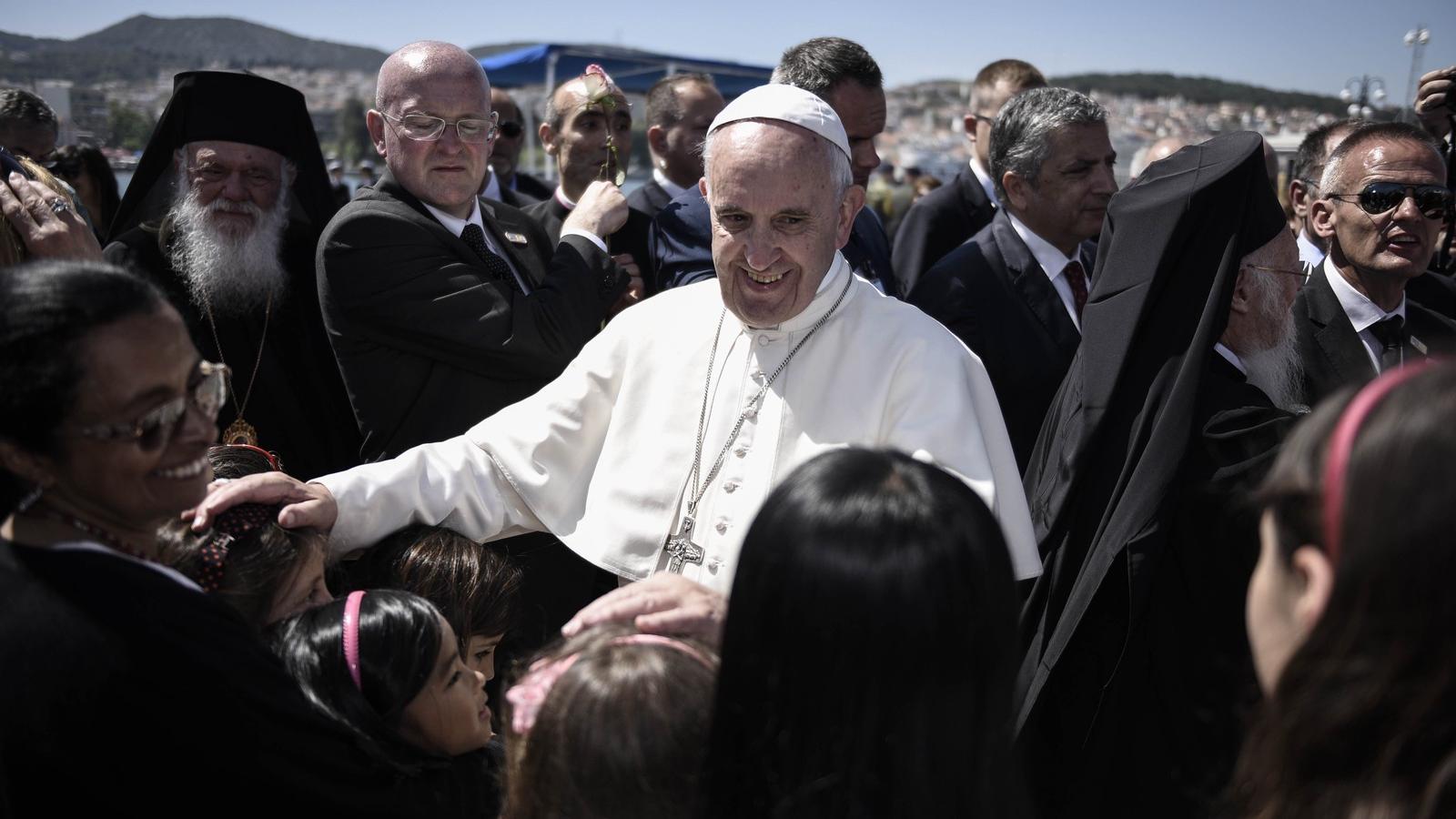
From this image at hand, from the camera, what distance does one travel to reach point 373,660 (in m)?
2.17

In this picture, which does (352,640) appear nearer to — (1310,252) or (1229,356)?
(1229,356)

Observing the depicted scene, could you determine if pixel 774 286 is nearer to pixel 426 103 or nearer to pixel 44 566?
pixel 426 103

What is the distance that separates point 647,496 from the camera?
2980 mm

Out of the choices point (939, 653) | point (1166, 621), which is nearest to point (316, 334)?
point (1166, 621)

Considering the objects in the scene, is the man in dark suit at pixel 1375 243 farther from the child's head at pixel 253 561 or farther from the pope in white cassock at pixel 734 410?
the child's head at pixel 253 561

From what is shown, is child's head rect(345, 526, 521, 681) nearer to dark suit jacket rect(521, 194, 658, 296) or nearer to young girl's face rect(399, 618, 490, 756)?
young girl's face rect(399, 618, 490, 756)

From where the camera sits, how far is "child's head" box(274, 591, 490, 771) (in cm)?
212

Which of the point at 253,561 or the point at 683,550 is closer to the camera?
the point at 253,561

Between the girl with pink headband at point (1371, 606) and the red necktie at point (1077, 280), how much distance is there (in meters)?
3.14

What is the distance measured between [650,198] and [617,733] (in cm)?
408

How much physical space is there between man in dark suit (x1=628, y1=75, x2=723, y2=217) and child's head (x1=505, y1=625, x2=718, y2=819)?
4078 millimetres

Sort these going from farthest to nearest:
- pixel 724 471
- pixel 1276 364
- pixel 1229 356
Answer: pixel 1276 364 → pixel 1229 356 → pixel 724 471

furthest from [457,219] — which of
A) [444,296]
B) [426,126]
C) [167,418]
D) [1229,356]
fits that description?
[1229,356]

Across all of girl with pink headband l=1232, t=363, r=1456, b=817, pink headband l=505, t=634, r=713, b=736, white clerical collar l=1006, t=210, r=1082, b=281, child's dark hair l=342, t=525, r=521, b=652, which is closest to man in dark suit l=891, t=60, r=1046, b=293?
white clerical collar l=1006, t=210, r=1082, b=281
